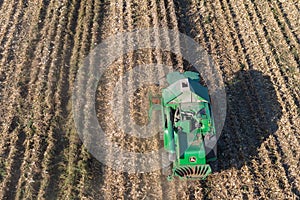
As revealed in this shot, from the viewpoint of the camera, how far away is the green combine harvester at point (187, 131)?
10.0 m

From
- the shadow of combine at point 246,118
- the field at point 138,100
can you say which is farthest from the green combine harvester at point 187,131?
the shadow of combine at point 246,118

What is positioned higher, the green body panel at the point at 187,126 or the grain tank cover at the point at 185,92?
the grain tank cover at the point at 185,92

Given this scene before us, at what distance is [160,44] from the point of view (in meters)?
14.9

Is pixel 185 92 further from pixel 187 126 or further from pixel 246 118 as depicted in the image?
pixel 246 118

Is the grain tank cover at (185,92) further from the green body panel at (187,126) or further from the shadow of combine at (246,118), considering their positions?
the shadow of combine at (246,118)

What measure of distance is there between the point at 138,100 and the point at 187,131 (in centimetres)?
312

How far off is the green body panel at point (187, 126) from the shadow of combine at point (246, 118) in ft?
5.34

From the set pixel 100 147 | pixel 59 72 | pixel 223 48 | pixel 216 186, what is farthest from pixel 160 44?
pixel 216 186

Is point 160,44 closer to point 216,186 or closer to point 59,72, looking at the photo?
point 59,72

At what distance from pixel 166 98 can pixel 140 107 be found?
74.9 inches

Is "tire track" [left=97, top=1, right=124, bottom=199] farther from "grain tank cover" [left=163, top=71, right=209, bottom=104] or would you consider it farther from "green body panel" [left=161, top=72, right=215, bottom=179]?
"grain tank cover" [left=163, top=71, right=209, bottom=104]

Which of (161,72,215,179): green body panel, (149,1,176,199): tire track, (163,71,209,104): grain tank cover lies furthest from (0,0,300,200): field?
(163,71,209,104): grain tank cover

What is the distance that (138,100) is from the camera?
13086mm

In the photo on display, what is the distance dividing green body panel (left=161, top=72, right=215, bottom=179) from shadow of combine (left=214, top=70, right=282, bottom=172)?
5.34 ft
